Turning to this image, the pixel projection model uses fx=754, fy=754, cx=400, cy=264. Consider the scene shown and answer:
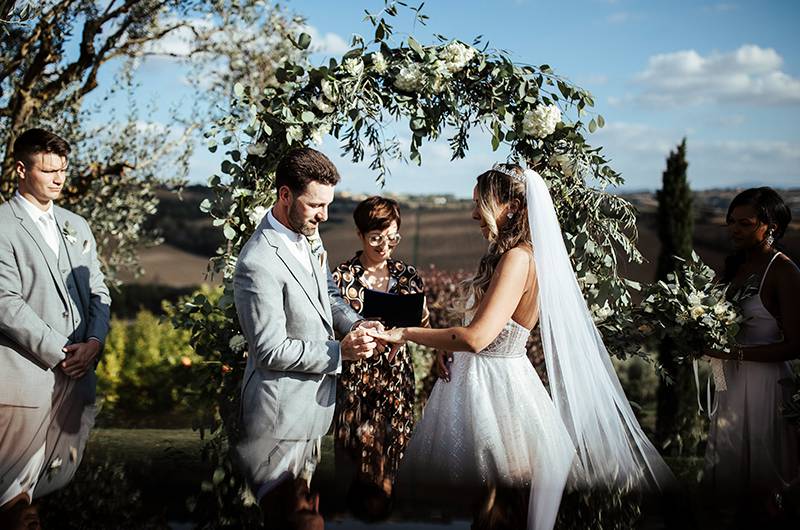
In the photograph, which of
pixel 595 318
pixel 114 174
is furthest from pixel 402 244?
pixel 595 318

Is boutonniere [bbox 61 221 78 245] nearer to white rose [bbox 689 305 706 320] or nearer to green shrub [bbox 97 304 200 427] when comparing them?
white rose [bbox 689 305 706 320]

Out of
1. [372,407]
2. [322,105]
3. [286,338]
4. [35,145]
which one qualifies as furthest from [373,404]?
[35,145]

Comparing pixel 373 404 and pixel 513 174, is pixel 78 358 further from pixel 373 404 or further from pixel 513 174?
pixel 513 174

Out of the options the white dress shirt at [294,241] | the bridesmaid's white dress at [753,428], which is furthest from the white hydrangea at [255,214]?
the bridesmaid's white dress at [753,428]

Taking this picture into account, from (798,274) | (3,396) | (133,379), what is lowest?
(133,379)

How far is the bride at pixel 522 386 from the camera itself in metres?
3.46

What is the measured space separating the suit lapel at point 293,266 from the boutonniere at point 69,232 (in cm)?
133

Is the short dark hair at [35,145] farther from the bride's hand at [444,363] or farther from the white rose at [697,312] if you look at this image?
the white rose at [697,312]

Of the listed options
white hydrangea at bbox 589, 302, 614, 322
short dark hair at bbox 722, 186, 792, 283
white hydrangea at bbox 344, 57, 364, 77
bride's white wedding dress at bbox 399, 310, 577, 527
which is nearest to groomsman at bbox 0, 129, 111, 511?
white hydrangea at bbox 344, 57, 364, 77

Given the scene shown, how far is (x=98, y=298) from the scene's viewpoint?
4.03 metres

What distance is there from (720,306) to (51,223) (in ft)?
11.7

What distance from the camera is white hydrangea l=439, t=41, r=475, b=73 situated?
412cm

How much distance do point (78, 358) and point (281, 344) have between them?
1378 mm

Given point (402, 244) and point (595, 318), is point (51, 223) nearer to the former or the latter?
point (595, 318)
